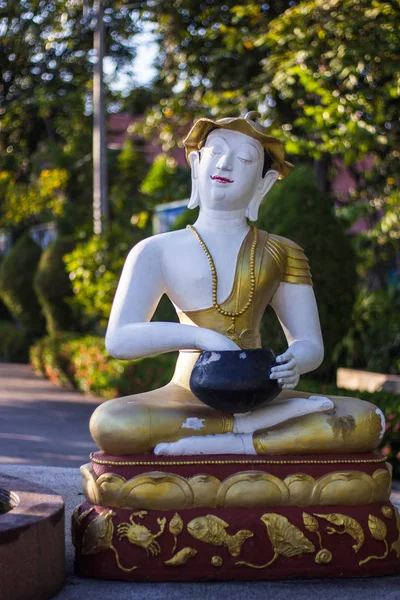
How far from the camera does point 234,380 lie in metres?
3.55

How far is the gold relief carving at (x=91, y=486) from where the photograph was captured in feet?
11.9

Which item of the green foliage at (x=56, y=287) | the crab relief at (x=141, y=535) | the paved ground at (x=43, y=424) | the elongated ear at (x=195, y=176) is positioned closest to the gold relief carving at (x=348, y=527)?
the crab relief at (x=141, y=535)

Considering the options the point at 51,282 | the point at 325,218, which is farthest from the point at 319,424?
the point at 51,282

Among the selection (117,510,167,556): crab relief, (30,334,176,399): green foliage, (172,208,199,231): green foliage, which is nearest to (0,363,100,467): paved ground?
(30,334,176,399): green foliage

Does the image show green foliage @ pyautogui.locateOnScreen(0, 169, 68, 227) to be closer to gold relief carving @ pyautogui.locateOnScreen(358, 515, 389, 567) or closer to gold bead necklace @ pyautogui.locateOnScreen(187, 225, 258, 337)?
gold bead necklace @ pyautogui.locateOnScreen(187, 225, 258, 337)

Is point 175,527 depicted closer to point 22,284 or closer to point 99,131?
point 99,131

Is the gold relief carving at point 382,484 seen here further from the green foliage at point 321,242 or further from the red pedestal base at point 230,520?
the green foliage at point 321,242

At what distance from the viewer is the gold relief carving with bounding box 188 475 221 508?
3602 mm

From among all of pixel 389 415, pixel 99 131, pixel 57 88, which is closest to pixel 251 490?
pixel 389 415

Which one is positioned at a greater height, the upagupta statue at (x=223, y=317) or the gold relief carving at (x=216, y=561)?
the upagupta statue at (x=223, y=317)

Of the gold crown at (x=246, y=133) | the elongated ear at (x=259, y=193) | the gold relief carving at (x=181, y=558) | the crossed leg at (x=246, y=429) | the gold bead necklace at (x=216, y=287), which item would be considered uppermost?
the gold crown at (x=246, y=133)

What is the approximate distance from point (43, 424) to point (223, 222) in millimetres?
5643

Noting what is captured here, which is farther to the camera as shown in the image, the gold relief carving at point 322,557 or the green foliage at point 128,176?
the green foliage at point 128,176

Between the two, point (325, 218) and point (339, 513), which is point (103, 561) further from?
point (325, 218)
